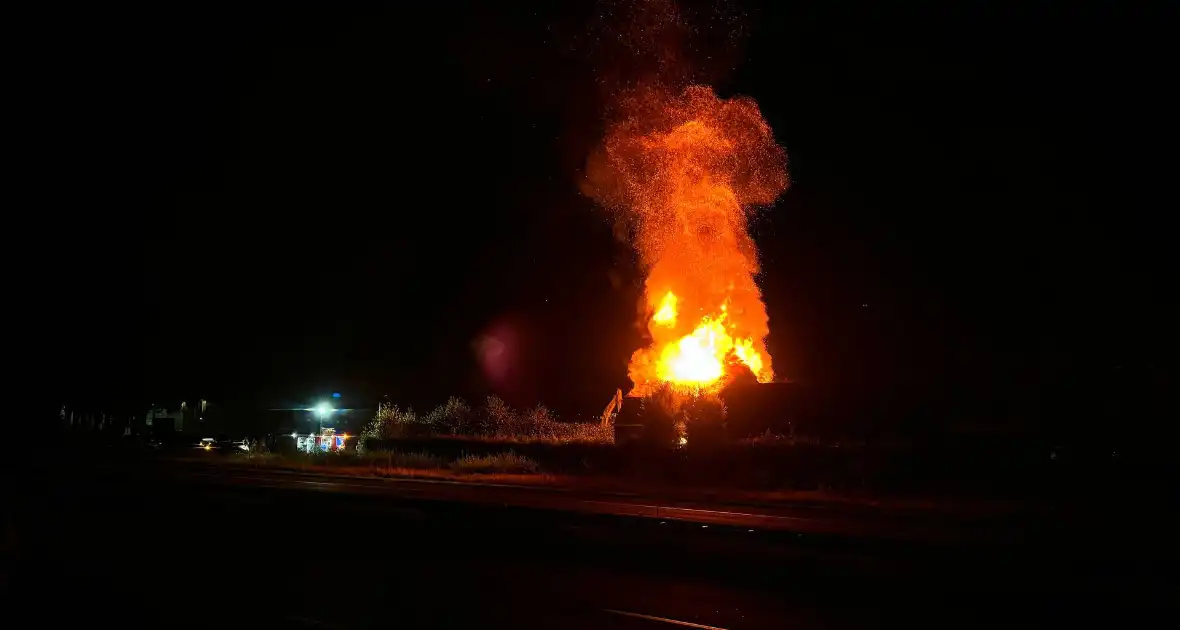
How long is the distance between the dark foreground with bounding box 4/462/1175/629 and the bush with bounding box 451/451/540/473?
49.4ft

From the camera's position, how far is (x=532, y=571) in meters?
13.1

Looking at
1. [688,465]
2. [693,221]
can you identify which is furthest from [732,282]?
[688,465]

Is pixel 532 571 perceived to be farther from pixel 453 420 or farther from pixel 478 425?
pixel 453 420

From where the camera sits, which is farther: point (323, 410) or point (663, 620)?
point (323, 410)

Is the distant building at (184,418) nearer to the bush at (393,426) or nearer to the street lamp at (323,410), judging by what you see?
the street lamp at (323,410)

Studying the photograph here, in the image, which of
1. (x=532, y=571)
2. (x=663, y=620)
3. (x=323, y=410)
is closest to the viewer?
(x=663, y=620)

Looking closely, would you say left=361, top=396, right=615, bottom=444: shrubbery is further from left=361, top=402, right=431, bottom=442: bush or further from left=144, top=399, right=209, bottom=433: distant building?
left=144, top=399, right=209, bottom=433: distant building

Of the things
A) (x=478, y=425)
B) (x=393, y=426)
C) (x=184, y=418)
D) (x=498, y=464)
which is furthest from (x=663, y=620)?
(x=184, y=418)

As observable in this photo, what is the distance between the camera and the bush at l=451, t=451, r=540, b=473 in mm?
34375

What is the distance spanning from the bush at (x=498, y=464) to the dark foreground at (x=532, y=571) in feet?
49.4

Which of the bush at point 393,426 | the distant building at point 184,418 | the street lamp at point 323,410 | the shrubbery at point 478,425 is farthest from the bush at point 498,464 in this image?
the distant building at point 184,418

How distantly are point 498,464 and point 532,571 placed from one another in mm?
22237

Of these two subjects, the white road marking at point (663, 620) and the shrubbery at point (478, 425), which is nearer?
the white road marking at point (663, 620)

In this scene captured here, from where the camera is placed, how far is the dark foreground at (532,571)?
33.9 feet
